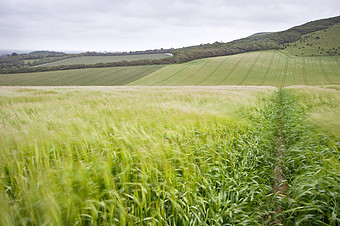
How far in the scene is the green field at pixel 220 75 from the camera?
47.5 meters

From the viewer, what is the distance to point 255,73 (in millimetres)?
53844

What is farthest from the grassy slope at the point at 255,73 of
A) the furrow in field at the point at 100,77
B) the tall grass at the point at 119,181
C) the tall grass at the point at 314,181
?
the tall grass at the point at 119,181

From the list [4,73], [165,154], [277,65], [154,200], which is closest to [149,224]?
[154,200]

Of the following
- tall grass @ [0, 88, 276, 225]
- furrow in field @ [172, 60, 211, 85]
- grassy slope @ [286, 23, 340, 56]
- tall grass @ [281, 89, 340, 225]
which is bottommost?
tall grass @ [281, 89, 340, 225]

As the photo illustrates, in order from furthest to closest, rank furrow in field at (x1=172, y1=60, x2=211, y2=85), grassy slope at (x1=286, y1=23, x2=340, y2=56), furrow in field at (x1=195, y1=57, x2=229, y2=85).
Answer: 1. grassy slope at (x1=286, y1=23, x2=340, y2=56)
2. furrow in field at (x1=195, y1=57, x2=229, y2=85)
3. furrow in field at (x1=172, y1=60, x2=211, y2=85)

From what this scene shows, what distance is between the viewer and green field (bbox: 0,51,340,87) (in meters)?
47.5

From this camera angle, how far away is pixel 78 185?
1672 mm

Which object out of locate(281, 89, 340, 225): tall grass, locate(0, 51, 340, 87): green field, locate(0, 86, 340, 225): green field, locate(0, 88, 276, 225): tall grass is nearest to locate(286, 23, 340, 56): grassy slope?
locate(0, 51, 340, 87): green field

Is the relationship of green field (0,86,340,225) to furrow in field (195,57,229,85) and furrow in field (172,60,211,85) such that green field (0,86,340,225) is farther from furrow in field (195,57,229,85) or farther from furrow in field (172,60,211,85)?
furrow in field (195,57,229,85)

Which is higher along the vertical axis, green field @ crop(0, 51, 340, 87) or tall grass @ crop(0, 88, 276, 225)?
green field @ crop(0, 51, 340, 87)

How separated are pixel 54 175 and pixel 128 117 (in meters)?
2.30

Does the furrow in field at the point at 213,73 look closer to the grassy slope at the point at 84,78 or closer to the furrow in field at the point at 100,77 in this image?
the grassy slope at the point at 84,78

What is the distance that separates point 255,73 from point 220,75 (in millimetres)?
11734

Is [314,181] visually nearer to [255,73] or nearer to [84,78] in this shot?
[255,73]
